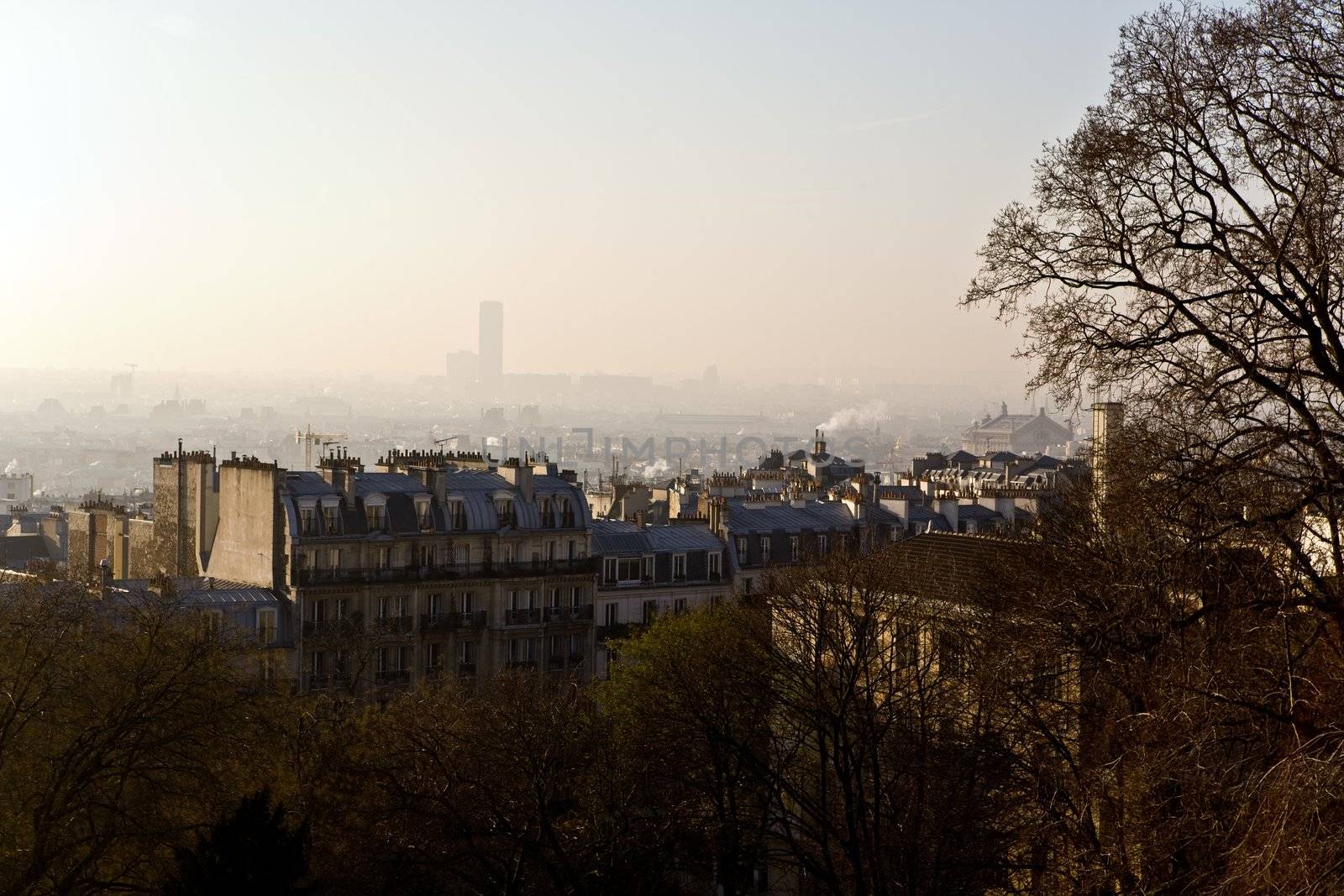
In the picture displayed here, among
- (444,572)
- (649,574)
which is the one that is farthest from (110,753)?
(649,574)

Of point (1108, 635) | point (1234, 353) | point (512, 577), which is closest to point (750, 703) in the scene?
point (1108, 635)

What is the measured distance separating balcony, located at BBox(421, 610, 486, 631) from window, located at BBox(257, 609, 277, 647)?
4.12 metres

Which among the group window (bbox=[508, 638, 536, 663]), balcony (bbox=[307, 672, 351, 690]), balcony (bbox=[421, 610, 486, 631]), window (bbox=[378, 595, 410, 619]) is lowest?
balcony (bbox=[307, 672, 351, 690])

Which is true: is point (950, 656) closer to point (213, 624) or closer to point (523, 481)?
point (213, 624)

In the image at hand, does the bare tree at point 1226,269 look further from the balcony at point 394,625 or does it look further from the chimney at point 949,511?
the chimney at point 949,511

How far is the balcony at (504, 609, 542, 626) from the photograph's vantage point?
4750 cm

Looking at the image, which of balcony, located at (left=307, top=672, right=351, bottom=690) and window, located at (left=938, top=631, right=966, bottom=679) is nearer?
window, located at (left=938, top=631, right=966, bottom=679)

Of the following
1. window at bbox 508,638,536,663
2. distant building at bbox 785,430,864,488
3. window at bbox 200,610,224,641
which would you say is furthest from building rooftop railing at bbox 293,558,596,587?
distant building at bbox 785,430,864,488

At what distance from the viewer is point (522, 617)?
47.8 meters

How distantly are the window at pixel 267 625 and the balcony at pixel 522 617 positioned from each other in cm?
665

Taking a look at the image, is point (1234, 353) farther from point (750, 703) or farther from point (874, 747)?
point (750, 703)

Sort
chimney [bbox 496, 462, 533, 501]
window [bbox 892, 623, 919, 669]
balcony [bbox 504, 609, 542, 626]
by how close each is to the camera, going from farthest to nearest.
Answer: chimney [bbox 496, 462, 533, 501]
balcony [bbox 504, 609, 542, 626]
window [bbox 892, 623, 919, 669]

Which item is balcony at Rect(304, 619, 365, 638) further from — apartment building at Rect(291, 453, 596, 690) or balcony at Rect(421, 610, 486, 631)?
balcony at Rect(421, 610, 486, 631)

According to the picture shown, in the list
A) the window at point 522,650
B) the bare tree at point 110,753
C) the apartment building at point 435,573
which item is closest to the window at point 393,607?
the apartment building at point 435,573
